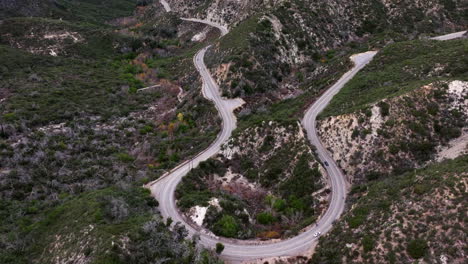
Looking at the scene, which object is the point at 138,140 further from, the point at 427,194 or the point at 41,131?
the point at 427,194

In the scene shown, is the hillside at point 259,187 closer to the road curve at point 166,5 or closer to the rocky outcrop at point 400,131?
the rocky outcrop at point 400,131

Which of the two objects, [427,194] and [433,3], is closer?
[427,194]

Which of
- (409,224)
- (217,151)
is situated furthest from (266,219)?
(409,224)

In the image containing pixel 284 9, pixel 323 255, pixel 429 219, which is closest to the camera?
pixel 429 219

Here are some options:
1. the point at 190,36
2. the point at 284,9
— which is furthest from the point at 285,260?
the point at 190,36

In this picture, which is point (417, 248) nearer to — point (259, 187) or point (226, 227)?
point (226, 227)

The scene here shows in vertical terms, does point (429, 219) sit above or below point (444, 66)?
below
